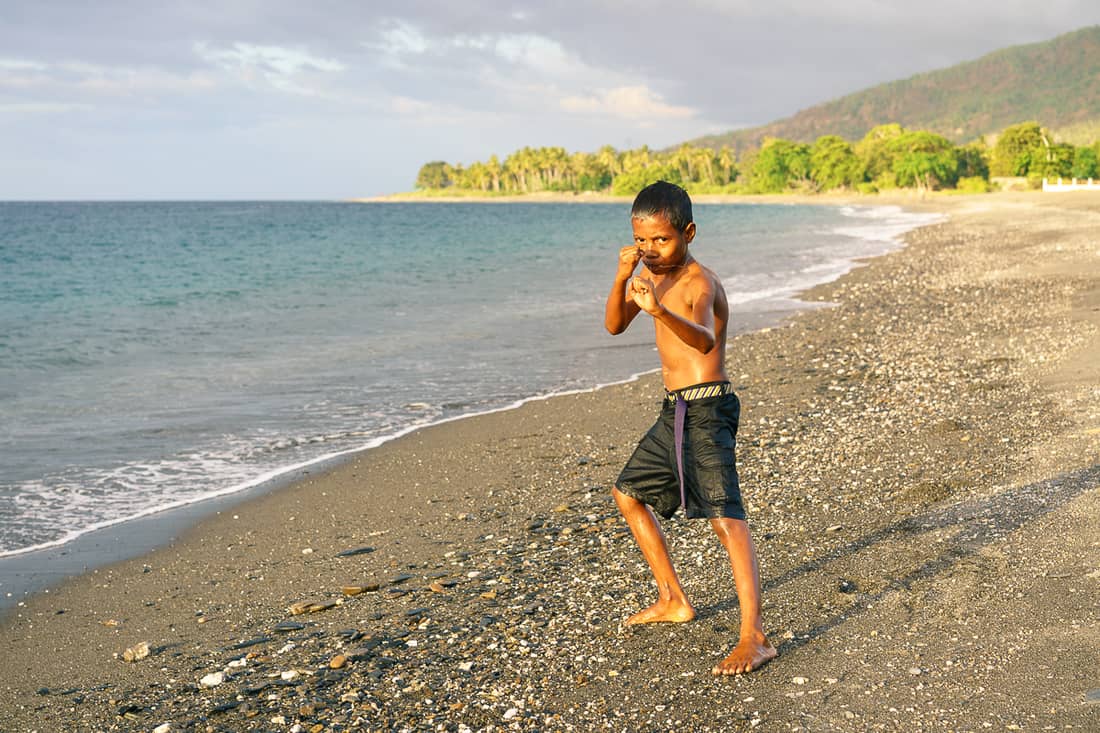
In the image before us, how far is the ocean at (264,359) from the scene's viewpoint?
9188 millimetres

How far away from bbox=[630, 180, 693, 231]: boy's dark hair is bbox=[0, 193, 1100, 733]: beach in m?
2.00

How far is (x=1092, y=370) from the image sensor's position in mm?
10000

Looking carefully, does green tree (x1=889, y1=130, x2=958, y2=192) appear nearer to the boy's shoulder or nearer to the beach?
the beach

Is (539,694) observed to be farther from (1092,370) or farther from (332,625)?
(1092,370)

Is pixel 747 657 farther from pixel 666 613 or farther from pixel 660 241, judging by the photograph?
pixel 660 241

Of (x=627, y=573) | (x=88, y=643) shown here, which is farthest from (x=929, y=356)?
(x=88, y=643)

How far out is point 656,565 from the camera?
476 centimetres

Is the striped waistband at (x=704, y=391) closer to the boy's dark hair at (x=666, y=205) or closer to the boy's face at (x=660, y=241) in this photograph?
the boy's face at (x=660, y=241)

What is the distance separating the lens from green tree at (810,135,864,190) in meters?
148

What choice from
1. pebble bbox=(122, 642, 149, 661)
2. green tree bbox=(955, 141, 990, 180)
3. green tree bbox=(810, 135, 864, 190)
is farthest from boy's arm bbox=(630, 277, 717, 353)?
green tree bbox=(810, 135, 864, 190)

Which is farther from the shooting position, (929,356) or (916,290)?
(916,290)

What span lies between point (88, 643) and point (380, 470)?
3.67m

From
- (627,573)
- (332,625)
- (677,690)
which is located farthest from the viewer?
(627,573)

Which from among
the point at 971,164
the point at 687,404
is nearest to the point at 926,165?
the point at 971,164
